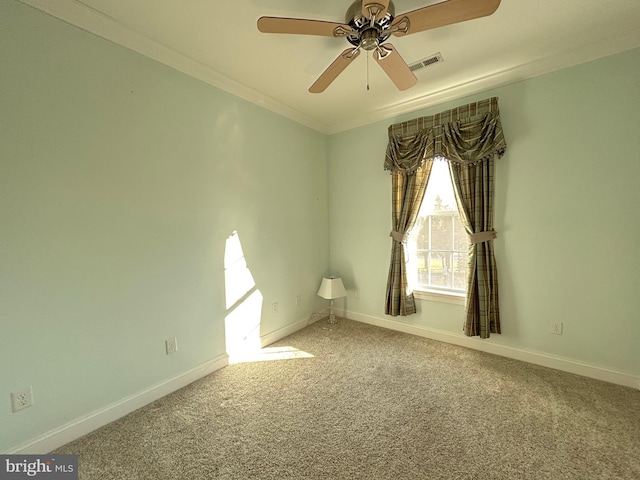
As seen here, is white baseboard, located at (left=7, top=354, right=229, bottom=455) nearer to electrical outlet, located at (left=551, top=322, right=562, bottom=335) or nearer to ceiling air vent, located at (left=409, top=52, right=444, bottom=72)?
electrical outlet, located at (left=551, top=322, right=562, bottom=335)

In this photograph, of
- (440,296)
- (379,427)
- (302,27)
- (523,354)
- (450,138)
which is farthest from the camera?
(440,296)

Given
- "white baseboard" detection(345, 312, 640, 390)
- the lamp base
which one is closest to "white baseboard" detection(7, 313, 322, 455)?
the lamp base

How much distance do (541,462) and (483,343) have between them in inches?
52.7

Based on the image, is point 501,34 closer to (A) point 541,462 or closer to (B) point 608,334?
(B) point 608,334

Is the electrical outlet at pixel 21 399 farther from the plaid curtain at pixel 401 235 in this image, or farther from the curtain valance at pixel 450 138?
the curtain valance at pixel 450 138

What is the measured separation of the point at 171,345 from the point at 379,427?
1.67 metres

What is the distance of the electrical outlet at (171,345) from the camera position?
2.12 metres

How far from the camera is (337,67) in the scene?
178 cm

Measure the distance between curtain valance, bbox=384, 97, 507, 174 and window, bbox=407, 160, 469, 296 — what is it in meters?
0.21

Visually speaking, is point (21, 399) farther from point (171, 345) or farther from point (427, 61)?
point (427, 61)

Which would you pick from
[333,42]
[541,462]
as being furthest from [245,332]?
[333,42]

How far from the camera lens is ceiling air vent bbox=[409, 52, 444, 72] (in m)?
2.21

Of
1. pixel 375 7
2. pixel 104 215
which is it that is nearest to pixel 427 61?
pixel 375 7

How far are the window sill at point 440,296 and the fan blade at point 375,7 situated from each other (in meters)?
2.55
